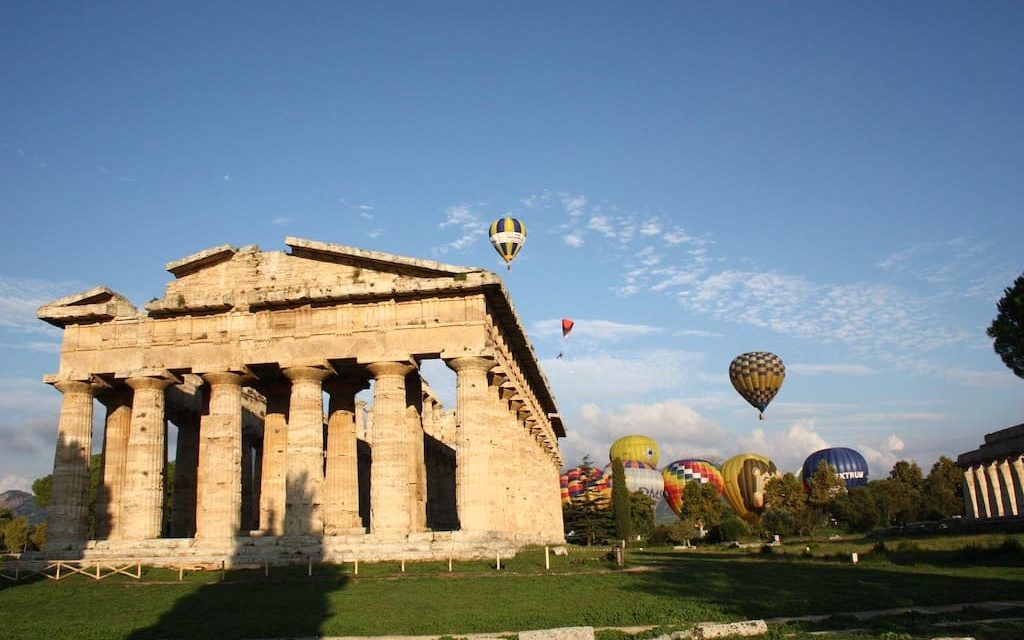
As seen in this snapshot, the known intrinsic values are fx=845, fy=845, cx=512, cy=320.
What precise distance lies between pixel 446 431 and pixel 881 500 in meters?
53.9

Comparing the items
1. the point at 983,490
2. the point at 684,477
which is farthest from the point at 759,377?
the point at 684,477

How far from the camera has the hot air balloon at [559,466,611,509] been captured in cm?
7588

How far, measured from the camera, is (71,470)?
113 feet

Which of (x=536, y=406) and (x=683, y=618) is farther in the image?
(x=536, y=406)

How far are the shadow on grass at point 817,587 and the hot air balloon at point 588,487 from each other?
49837 millimetres

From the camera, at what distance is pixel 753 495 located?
308 ft

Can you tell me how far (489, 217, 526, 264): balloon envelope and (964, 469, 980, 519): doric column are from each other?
33922mm

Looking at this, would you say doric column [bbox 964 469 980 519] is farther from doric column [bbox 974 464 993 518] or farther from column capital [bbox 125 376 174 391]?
column capital [bbox 125 376 174 391]

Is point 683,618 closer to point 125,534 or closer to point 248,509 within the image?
point 125,534

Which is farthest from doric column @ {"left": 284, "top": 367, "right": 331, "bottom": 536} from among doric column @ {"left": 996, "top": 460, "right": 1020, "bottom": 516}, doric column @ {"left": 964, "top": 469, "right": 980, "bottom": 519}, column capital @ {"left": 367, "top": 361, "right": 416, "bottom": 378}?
doric column @ {"left": 964, "top": 469, "right": 980, "bottom": 519}

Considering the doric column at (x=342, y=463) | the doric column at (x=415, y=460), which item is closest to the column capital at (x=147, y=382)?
the doric column at (x=342, y=463)

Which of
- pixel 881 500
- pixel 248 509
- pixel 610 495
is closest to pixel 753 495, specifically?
pixel 881 500

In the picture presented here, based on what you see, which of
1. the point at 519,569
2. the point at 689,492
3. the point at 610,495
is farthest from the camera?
the point at 689,492

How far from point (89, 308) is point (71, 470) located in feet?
22.0
